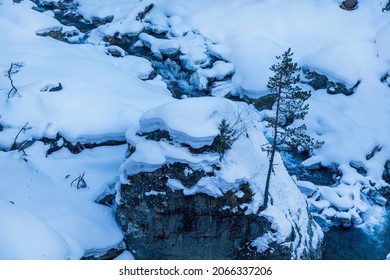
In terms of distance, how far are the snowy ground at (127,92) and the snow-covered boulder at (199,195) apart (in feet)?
5.88

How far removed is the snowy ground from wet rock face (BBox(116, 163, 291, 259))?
134 cm

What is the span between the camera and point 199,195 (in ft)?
51.4

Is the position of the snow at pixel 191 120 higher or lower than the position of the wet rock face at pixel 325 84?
higher

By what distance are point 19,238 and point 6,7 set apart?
24.9 m

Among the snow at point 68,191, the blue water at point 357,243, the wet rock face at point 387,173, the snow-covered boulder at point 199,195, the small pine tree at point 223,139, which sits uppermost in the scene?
the small pine tree at point 223,139

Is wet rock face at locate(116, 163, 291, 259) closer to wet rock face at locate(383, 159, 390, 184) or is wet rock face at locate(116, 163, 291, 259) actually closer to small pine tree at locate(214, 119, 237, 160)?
small pine tree at locate(214, 119, 237, 160)

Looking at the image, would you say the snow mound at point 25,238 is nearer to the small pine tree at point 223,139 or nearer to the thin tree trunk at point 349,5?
the small pine tree at point 223,139

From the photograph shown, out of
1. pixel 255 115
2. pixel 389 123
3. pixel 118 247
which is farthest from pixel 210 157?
pixel 389 123

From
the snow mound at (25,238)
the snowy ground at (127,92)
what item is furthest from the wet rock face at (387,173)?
the snow mound at (25,238)

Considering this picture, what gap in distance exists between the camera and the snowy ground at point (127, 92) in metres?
16.9

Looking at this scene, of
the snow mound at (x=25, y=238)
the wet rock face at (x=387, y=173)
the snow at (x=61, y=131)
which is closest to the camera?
the snow mound at (x=25, y=238)

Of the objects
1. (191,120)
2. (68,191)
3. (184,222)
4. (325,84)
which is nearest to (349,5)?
(325,84)

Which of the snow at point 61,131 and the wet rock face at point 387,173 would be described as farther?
the wet rock face at point 387,173

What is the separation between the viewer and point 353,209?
20.7 metres
